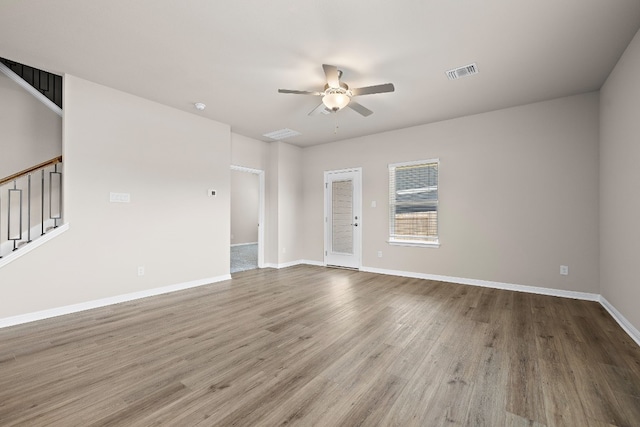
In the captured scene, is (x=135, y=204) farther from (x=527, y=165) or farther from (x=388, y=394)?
(x=527, y=165)

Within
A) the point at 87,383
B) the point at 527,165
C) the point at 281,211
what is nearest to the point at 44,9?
the point at 87,383

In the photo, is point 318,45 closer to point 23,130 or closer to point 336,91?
point 336,91

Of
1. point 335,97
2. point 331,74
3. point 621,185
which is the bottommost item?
point 621,185

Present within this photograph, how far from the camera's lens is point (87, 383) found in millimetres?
2018

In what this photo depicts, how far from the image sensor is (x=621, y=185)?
305cm

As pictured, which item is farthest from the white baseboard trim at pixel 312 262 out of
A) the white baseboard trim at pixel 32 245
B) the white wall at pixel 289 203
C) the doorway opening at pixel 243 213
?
the white baseboard trim at pixel 32 245

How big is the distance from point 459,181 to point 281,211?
3704 mm

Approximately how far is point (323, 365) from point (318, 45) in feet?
9.66

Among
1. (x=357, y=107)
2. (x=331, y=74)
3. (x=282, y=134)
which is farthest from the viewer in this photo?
(x=282, y=134)

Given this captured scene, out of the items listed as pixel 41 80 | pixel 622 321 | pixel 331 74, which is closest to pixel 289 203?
pixel 331 74

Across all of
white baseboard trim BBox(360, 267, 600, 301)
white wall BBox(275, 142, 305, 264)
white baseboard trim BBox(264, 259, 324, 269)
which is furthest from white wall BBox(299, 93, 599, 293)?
white wall BBox(275, 142, 305, 264)

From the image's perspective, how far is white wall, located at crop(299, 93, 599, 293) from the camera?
13.2 ft

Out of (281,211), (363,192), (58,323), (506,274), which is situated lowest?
(58,323)

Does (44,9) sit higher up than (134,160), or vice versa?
(44,9)
